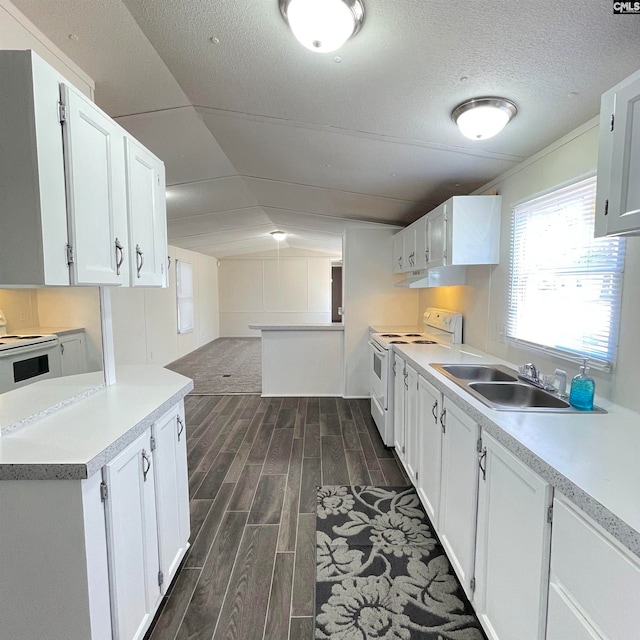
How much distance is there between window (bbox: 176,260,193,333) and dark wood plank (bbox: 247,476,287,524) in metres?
5.47

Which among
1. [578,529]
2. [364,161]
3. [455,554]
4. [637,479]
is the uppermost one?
[364,161]

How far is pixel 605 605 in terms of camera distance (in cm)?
88

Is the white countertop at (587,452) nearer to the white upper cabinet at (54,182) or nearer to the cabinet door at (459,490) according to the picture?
the cabinet door at (459,490)

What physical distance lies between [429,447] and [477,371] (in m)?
0.60

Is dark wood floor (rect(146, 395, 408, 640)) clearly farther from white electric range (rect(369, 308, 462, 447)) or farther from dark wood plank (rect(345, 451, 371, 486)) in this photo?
white electric range (rect(369, 308, 462, 447))

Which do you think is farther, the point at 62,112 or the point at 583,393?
the point at 583,393

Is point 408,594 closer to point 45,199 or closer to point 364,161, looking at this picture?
point 45,199

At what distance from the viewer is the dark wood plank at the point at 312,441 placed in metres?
3.37

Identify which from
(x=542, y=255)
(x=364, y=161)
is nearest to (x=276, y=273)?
(x=364, y=161)

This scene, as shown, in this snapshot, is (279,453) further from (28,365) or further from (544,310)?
(544,310)

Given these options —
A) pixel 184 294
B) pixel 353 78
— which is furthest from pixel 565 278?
pixel 184 294

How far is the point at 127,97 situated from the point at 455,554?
297 cm

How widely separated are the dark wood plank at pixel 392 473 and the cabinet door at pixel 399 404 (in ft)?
0.32

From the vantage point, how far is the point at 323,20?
128 centimetres
